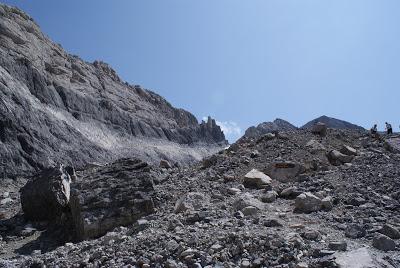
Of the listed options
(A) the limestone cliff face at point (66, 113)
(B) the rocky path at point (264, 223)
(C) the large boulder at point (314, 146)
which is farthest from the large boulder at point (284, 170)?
(A) the limestone cliff face at point (66, 113)

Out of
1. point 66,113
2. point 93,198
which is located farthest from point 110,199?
point 66,113

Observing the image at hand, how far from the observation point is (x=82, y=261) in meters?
7.13

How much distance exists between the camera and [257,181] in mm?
11180

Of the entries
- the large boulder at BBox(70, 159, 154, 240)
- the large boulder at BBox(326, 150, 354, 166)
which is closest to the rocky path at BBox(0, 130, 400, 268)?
the large boulder at BBox(326, 150, 354, 166)

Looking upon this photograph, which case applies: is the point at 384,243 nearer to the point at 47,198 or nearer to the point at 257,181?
the point at 257,181

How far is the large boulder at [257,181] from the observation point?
11.0 metres

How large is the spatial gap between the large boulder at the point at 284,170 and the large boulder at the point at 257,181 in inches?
17.8

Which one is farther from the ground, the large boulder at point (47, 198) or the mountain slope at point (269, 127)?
the mountain slope at point (269, 127)

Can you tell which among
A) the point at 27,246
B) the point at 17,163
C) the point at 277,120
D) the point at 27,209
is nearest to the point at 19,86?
the point at 17,163

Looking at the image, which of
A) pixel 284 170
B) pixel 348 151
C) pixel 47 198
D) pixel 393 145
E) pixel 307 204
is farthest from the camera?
pixel 393 145

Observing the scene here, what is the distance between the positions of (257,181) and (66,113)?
29.7 meters

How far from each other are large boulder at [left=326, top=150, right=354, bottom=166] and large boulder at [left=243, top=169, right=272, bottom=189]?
2.85 meters

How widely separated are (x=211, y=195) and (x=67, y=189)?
17.0ft

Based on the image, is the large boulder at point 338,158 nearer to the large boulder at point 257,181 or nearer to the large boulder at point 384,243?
the large boulder at point 257,181
